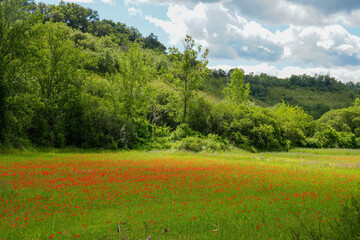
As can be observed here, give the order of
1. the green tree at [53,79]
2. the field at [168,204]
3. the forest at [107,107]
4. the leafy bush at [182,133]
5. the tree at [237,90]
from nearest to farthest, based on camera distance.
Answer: the field at [168,204]
the forest at [107,107]
the green tree at [53,79]
the leafy bush at [182,133]
the tree at [237,90]

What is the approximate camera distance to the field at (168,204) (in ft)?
27.9

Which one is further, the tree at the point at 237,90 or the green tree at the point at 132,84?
the tree at the point at 237,90

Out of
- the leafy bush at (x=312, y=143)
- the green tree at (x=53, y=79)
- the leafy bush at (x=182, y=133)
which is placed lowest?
the leafy bush at (x=312, y=143)

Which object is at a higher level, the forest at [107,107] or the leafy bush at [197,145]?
the forest at [107,107]

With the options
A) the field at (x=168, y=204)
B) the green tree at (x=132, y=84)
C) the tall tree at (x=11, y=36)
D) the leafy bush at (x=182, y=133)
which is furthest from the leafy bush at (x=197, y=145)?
the tall tree at (x=11, y=36)

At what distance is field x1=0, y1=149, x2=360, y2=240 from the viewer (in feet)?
27.9

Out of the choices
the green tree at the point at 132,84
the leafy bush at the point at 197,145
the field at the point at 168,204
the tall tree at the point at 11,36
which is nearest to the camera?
the field at the point at 168,204

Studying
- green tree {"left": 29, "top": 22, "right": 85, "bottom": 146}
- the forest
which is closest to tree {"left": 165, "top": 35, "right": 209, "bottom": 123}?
the forest

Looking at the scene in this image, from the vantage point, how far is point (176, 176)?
719 inches

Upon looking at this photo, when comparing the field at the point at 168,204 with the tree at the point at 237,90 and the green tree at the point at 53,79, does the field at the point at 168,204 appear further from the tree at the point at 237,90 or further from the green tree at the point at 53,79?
the tree at the point at 237,90

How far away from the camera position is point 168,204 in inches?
464

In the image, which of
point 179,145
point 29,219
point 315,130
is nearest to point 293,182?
point 29,219

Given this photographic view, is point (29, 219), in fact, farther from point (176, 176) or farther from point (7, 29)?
point (7, 29)

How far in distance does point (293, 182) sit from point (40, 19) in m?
36.4
